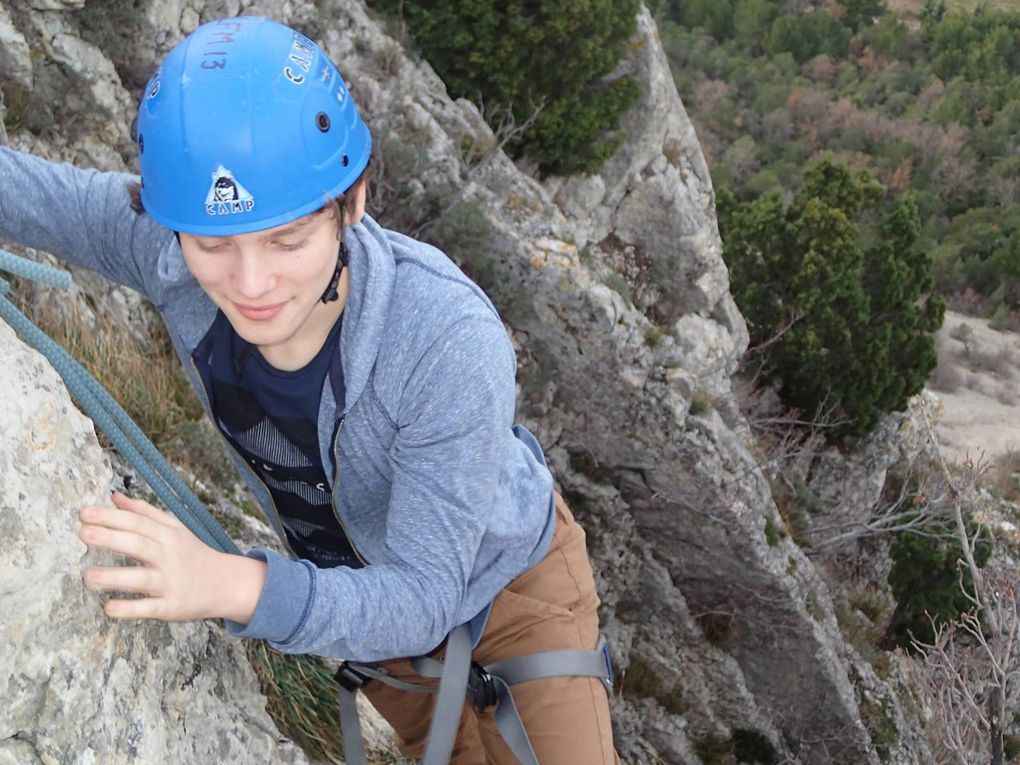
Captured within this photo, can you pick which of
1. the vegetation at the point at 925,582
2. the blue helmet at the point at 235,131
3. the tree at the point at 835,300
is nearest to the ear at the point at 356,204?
the blue helmet at the point at 235,131

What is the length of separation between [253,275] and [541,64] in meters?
8.60

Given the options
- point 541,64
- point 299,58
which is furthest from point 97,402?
point 541,64

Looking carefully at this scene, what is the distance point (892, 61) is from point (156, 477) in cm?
4845

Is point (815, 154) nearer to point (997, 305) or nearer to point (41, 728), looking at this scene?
point (997, 305)

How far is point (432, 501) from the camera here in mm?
1871

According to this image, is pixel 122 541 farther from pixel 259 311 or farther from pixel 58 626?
pixel 259 311

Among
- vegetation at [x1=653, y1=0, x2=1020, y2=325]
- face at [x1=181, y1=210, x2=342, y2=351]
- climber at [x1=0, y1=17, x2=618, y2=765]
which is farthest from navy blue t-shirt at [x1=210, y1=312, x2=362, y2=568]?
vegetation at [x1=653, y1=0, x2=1020, y2=325]

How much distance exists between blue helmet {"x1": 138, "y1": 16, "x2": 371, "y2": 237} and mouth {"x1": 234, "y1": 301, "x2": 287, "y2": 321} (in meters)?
0.15

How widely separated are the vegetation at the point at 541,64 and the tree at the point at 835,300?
450 centimetres

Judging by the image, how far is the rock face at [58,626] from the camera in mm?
1530

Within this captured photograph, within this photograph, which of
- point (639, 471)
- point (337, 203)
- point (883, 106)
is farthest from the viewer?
point (883, 106)

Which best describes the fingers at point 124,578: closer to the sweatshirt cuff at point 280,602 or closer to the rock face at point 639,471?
the sweatshirt cuff at point 280,602

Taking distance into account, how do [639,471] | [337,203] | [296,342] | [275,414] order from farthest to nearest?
[639,471]
[275,414]
[296,342]
[337,203]

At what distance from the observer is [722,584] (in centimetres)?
807
